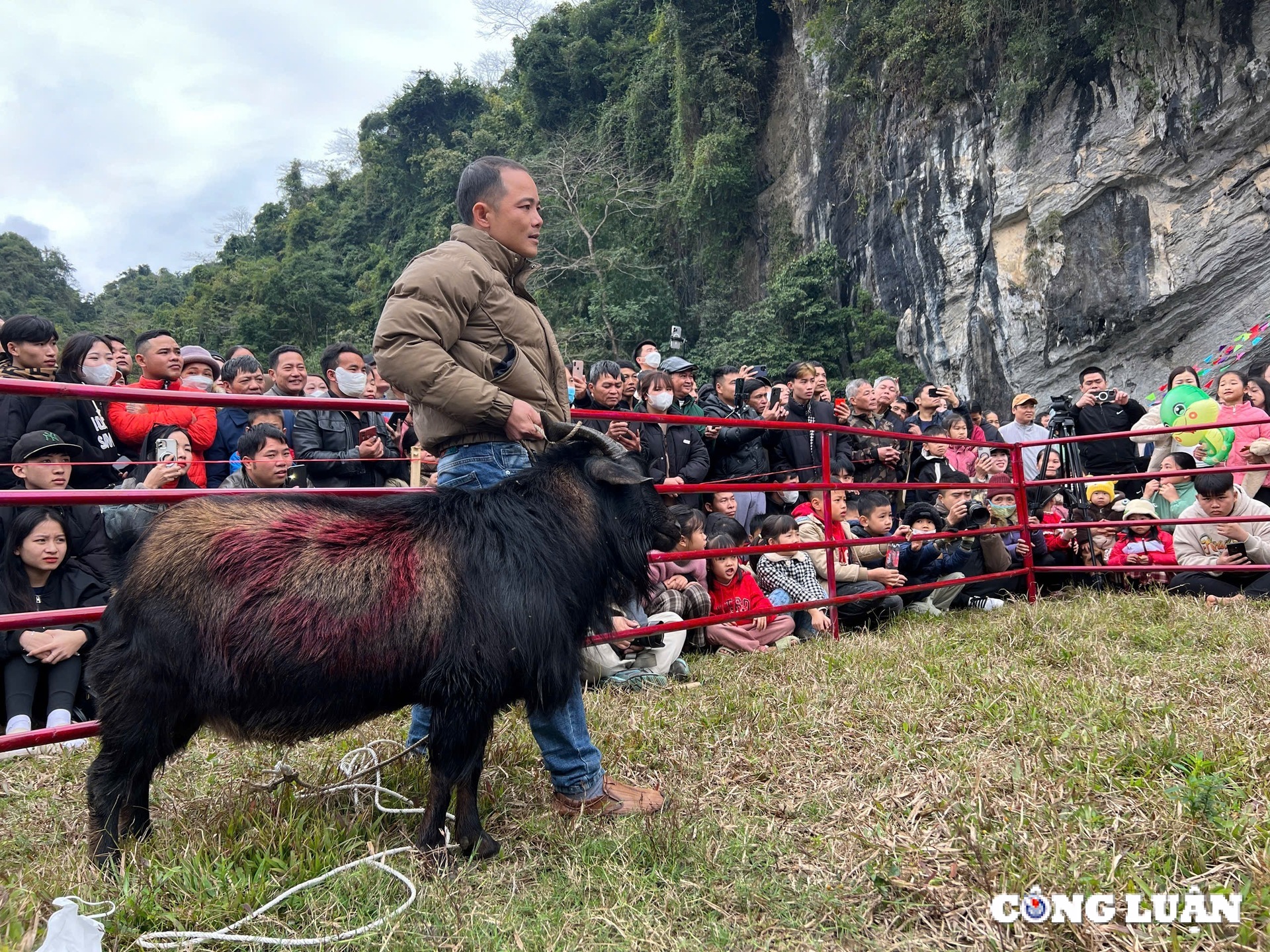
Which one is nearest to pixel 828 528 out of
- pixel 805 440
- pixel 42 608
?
pixel 805 440

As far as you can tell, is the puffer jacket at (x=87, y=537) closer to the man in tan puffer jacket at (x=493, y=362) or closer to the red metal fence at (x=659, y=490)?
the red metal fence at (x=659, y=490)

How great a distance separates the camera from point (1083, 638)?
482 cm

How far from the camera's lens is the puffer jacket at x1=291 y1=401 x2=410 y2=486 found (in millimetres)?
5414

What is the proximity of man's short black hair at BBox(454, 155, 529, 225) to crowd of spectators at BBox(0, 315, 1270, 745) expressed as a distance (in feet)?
Result: 3.80

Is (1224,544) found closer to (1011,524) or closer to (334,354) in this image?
(1011,524)

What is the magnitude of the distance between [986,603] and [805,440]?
78.3 inches

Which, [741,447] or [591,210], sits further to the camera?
[591,210]

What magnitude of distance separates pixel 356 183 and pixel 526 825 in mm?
46589

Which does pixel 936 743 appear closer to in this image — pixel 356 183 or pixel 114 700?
pixel 114 700

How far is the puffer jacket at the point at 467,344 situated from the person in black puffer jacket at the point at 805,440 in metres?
3.56

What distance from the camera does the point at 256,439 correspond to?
4.54 meters

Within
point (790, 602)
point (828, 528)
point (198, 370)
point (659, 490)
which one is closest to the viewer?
point (659, 490)

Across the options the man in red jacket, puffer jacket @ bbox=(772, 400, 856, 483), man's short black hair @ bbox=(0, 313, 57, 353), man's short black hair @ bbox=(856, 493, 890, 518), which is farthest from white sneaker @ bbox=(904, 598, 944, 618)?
man's short black hair @ bbox=(0, 313, 57, 353)

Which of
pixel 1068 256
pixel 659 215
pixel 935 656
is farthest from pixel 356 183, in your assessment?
pixel 935 656
